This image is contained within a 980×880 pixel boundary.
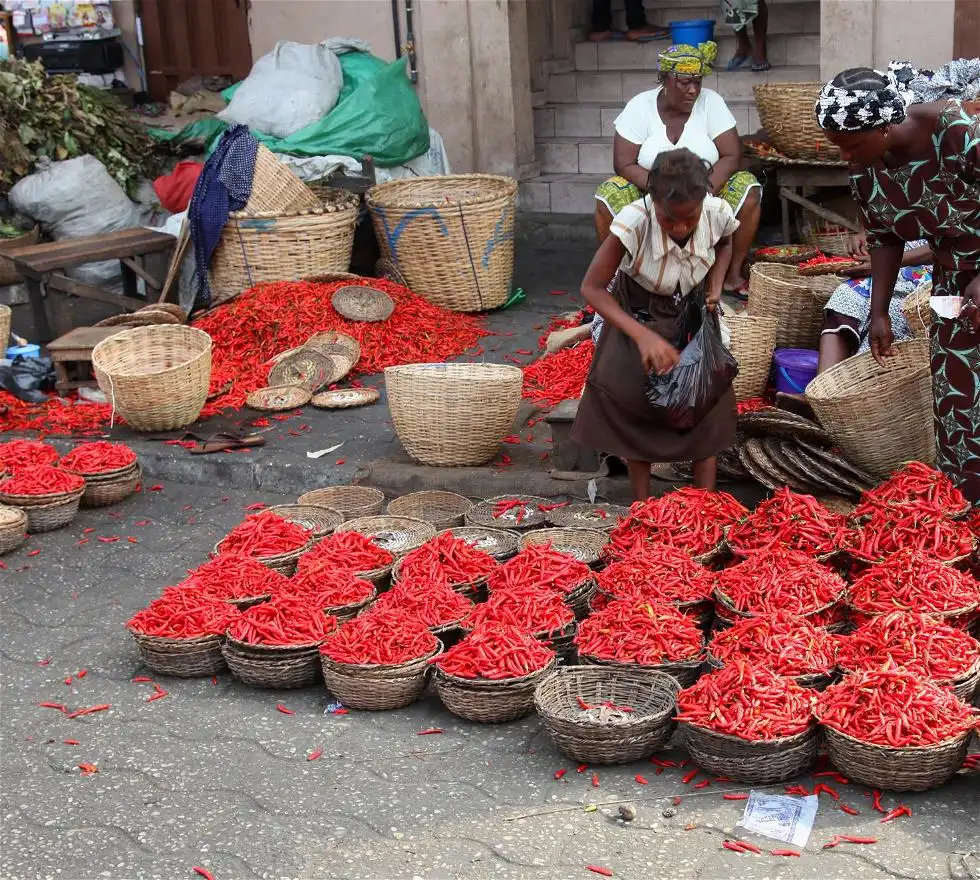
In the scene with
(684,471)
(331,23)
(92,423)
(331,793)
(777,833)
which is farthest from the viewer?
(331,23)

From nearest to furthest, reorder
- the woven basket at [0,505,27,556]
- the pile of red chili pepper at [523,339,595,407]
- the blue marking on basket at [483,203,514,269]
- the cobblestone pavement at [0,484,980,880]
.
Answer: the cobblestone pavement at [0,484,980,880]
the woven basket at [0,505,27,556]
the pile of red chili pepper at [523,339,595,407]
the blue marking on basket at [483,203,514,269]

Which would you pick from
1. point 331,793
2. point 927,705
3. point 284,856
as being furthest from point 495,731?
point 927,705

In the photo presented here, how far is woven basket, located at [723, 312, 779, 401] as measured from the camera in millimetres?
5906

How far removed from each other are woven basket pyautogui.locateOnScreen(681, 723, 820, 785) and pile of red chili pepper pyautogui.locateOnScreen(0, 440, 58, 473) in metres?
3.53

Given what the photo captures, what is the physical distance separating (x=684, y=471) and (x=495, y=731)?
186cm

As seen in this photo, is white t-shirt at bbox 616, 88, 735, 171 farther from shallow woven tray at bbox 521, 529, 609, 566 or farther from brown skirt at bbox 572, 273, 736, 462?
→ shallow woven tray at bbox 521, 529, 609, 566

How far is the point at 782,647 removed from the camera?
12.3 feet

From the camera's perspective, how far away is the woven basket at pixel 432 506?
546cm

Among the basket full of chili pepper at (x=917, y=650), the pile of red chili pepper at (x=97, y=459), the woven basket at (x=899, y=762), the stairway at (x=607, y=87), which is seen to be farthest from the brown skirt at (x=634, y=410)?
the stairway at (x=607, y=87)

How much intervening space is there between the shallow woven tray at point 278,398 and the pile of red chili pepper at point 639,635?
10.8 feet

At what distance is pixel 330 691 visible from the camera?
164 inches

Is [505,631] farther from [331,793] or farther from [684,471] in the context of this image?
[684,471]

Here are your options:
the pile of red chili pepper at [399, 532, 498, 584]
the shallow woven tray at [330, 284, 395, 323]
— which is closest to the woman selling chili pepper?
the pile of red chili pepper at [399, 532, 498, 584]

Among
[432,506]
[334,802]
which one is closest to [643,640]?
[334,802]
